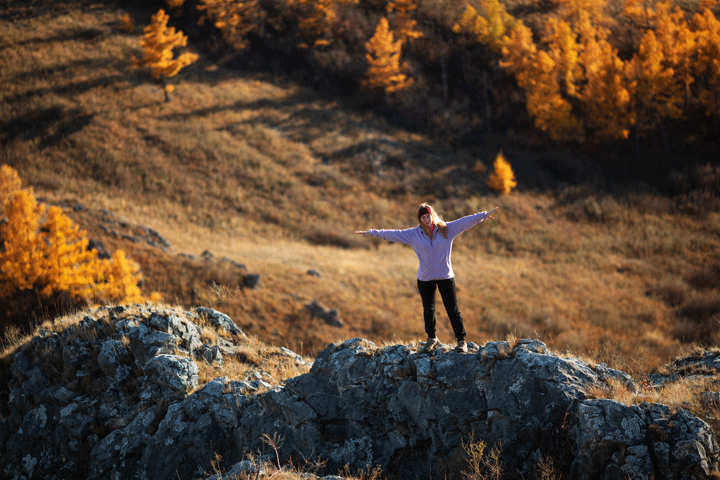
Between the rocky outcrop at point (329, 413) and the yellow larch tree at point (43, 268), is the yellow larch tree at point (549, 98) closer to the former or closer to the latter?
the yellow larch tree at point (43, 268)

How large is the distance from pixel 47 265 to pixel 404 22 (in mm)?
56909

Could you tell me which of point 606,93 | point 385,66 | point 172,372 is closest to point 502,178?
point 606,93

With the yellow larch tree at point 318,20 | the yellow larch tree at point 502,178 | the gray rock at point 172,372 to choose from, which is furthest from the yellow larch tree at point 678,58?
the gray rock at point 172,372

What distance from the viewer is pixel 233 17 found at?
61.8 meters

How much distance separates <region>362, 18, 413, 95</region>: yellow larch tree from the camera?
169 ft

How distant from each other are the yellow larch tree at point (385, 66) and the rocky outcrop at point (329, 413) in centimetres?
5213

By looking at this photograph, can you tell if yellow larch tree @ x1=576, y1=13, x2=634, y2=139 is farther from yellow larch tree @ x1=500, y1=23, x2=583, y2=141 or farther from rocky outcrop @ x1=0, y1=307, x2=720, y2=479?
rocky outcrop @ x1=0, y1=307, x2=720, y2=479

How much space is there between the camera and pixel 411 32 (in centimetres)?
5784

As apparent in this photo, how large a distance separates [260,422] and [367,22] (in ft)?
220

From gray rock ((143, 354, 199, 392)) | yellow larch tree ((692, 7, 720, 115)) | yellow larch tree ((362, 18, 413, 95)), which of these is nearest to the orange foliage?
gray rock ((143, 354, 199, 392))

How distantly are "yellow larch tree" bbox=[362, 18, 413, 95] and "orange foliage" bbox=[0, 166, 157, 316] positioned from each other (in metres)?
44.6

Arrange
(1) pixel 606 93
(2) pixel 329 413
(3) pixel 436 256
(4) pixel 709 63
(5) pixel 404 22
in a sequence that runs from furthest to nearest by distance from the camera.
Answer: (5) pixel 404 22 < (1) pixel 606 93 < (4) pixel 709 63 < (3) pixel 436 256 < (2) pixel 329 413

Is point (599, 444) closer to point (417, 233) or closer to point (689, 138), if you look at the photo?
point (417, 233)

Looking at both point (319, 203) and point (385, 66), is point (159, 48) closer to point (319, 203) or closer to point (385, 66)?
point (319, 203)
